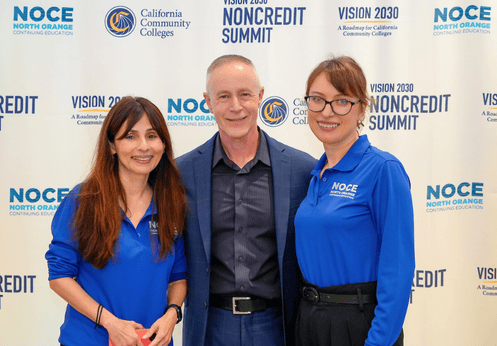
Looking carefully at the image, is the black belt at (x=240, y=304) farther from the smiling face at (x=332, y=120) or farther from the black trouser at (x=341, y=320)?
the smiling face at (x=332, y=120)

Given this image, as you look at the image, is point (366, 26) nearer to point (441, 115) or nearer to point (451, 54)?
point (451, 54)

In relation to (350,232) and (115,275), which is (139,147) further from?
(350,232)

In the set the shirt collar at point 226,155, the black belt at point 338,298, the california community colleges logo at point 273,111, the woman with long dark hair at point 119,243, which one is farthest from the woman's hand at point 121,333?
the california community colleges logo at point 273,111

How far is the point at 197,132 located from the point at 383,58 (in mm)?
1608

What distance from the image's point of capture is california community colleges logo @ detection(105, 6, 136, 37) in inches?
140

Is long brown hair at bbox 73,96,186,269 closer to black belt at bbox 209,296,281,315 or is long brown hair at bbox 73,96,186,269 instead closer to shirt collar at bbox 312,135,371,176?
A: black belt at bbox 209,296,281,315

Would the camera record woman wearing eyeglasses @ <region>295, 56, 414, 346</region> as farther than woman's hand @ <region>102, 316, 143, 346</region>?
No

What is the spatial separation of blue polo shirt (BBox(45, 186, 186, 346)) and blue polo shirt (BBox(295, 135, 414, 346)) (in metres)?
0.67

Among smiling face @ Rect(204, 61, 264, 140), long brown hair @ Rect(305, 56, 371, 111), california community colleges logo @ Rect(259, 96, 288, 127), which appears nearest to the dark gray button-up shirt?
smiling face @ Rect(204, 61, 264, 140)

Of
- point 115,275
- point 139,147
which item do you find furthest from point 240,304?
point 139,147

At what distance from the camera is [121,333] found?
1850mm

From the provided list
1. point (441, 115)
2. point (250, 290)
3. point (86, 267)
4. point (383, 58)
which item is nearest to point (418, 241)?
point (441, 115)

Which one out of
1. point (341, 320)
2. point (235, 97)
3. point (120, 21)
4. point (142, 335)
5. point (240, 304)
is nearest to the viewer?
point (341, 320)

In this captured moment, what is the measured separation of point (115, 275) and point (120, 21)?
239 centimetres
